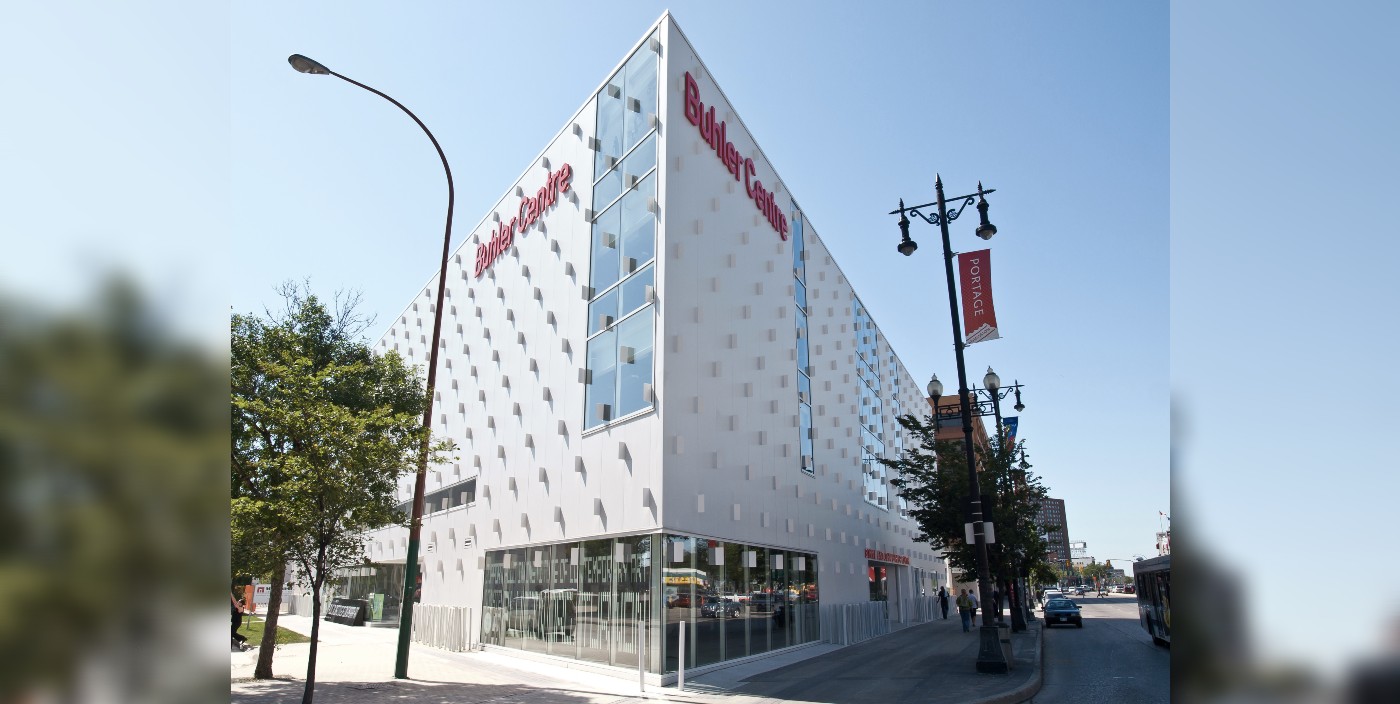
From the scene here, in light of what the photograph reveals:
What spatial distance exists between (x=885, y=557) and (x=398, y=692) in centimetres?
2838

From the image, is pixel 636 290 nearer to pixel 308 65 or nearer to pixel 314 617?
pixel 314 617

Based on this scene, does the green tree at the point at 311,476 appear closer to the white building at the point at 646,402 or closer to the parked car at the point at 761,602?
the white building at the point at 646,402

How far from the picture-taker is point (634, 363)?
789 inches

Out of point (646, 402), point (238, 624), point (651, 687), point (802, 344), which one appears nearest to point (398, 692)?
point (651, 687)

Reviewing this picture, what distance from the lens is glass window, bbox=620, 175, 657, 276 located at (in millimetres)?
20453

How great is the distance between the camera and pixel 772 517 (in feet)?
78.4

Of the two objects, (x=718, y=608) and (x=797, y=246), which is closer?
(x=718, y=608)

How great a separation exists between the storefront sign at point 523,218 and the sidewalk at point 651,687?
14420mm

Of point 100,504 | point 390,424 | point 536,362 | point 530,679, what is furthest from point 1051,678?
point 100,504

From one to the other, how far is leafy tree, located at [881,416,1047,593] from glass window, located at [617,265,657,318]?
661 inches

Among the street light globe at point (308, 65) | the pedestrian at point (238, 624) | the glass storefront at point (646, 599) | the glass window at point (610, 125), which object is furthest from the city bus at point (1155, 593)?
the pedestrian at point (238, 624)

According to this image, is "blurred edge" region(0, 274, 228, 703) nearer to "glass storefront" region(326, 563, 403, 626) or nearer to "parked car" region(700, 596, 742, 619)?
"parked car" region(700, 596, 742, 619)

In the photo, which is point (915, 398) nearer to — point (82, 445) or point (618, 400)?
point (618, 400)

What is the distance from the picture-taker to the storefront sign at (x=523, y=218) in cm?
2531
